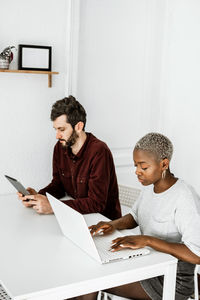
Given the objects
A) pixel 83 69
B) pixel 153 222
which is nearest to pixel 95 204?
pixel 153 222

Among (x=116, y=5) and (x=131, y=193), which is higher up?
(x=116, y=5)

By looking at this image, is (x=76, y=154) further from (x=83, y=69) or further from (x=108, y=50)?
(x=108, y=50)

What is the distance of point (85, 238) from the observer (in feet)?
5.75

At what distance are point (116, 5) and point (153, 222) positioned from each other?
221cm

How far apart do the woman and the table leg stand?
0.21 ft

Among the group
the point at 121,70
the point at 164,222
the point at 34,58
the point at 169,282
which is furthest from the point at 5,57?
the point at 169,282

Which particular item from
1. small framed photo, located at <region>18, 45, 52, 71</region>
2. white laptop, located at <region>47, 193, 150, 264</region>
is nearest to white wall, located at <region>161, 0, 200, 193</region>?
small framed photo, located at <region>18, 45, 52, 71</region>

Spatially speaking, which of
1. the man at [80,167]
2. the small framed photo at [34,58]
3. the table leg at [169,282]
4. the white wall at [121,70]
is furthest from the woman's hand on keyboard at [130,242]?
the white wall at [121,70]

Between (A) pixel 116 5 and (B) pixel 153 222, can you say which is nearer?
(B) pixel 153 222

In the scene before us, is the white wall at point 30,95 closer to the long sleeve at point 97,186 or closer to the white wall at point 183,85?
the long sleeve at point 97,186

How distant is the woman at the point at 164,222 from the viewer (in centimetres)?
181

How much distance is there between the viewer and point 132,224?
86.1 inches

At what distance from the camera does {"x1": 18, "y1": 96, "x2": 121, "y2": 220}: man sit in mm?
2467

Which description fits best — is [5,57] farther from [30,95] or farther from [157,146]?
[157,146]
